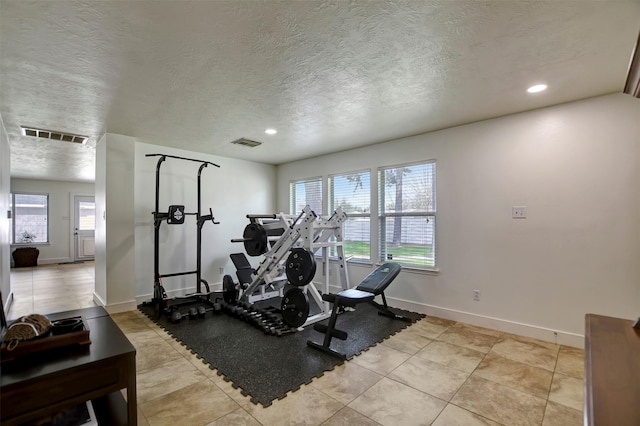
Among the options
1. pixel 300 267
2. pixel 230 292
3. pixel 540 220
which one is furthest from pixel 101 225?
pixel 540 220

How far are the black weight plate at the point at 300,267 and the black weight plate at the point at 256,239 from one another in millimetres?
820

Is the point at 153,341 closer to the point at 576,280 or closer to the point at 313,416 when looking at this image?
the point at 313,416

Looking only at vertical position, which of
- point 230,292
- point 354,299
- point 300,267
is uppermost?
point 300,267

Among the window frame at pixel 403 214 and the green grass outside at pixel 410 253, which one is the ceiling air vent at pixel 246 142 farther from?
the green grass outside at pixel 410 253

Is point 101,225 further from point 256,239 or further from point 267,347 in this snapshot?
point 267,347

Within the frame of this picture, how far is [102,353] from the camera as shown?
1.47m

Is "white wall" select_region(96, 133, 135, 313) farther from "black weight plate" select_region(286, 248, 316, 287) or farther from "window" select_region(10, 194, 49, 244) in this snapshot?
"window" select_region(10, 194, 49, 244)

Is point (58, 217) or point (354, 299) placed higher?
point (58, 217)

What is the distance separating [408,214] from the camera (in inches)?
164

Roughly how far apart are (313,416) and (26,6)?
2930mm

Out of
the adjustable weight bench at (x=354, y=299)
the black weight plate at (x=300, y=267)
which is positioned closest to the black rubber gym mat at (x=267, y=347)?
the adjustable weight bench at (x=354, y=299)

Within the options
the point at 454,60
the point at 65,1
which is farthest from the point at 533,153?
the point at 65,1

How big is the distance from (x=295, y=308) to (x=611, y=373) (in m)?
2.77

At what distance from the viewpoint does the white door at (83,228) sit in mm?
9141
